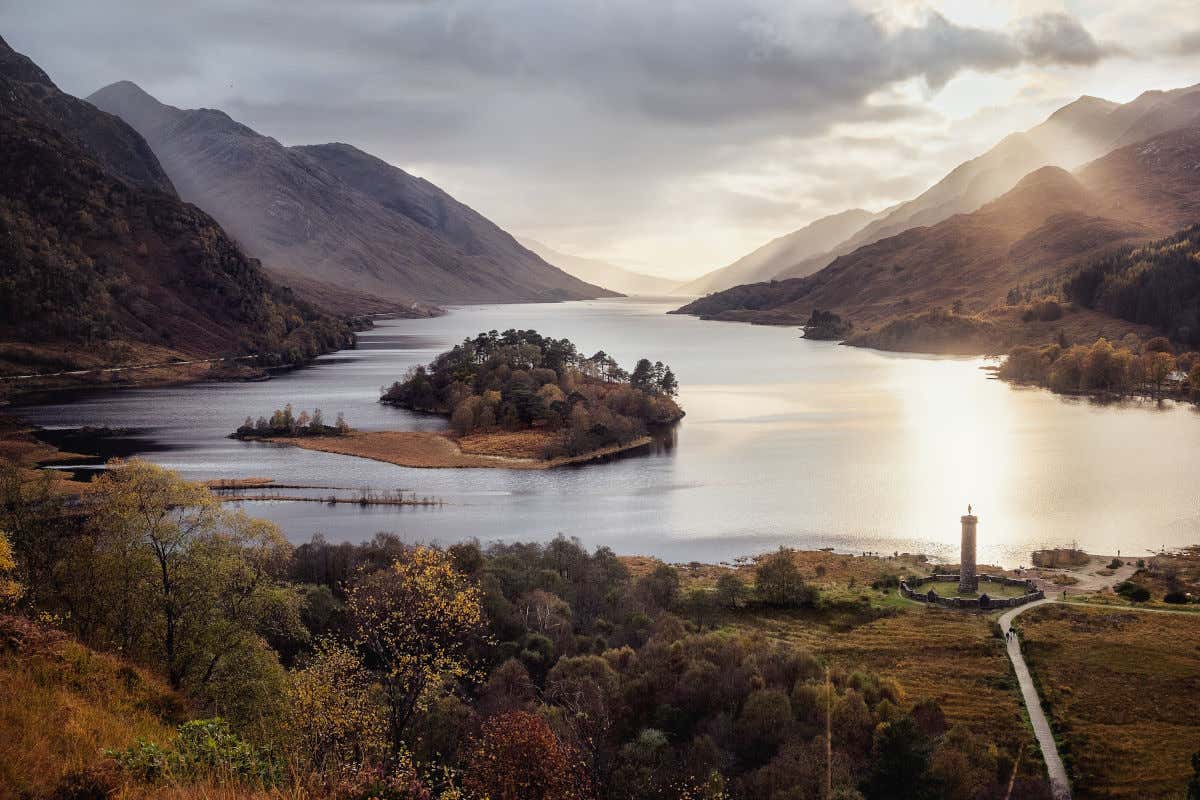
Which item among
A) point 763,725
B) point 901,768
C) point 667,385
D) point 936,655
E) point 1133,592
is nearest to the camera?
point 901,768

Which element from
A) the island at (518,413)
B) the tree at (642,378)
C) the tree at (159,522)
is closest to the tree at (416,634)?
the tree at (159,522)

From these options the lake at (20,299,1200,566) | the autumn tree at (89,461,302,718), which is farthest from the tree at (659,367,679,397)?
the autumn tree at (89,461,302,718)

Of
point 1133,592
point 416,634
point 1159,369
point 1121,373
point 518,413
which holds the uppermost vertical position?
point 1159,369

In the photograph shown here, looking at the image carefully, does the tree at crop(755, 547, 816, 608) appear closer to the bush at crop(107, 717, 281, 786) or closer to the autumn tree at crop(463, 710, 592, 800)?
the autumn tree at crop(463, 710, 592, 800)

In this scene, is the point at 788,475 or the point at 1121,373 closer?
the point at 788,475

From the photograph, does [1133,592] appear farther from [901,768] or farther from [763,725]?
[763,725]

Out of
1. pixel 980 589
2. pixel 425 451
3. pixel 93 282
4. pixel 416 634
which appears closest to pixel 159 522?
pixel 416 634

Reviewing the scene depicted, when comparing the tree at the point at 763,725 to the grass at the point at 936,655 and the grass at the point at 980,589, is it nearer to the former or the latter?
the grass at the point at 936,655

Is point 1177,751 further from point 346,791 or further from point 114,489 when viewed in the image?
point 114,489
